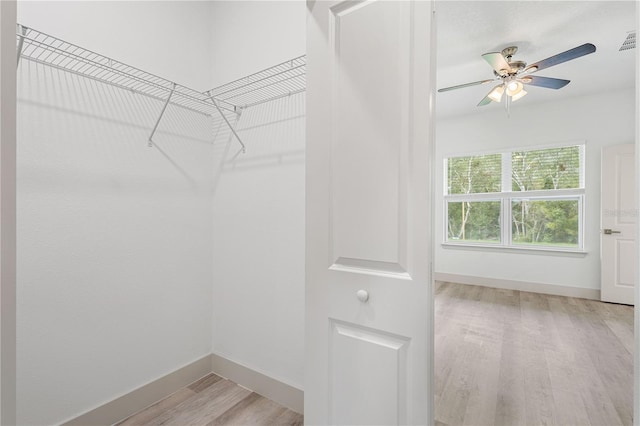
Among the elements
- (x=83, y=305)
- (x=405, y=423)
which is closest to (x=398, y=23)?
(x=405, y=423)

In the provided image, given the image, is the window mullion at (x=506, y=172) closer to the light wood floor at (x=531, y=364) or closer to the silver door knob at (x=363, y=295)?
the light wood floor at (x=531, y=364)

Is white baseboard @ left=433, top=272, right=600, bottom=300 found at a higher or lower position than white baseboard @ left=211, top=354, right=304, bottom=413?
higher

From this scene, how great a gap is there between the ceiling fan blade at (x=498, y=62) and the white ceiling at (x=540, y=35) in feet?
0.80

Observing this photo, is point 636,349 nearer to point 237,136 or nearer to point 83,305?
point 237,136

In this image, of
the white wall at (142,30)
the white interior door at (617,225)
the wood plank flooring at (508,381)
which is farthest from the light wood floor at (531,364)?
the white wall at (142,30)

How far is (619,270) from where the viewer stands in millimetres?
3607

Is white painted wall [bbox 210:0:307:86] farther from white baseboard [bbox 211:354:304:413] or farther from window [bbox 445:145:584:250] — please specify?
window [bbox 445:145:584:250]

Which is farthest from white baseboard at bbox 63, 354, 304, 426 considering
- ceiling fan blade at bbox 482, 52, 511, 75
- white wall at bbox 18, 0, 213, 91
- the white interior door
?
the white interior door

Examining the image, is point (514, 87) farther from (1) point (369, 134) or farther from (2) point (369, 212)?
(2) point (369, 212)

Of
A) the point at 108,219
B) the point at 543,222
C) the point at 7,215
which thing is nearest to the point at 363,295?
the point at 7,215

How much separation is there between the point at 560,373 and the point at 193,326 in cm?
259

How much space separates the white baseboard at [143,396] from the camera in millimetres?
1547

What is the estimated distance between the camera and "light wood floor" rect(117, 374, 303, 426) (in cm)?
163

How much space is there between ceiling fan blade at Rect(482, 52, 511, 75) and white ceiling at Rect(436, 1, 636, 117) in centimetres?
24
